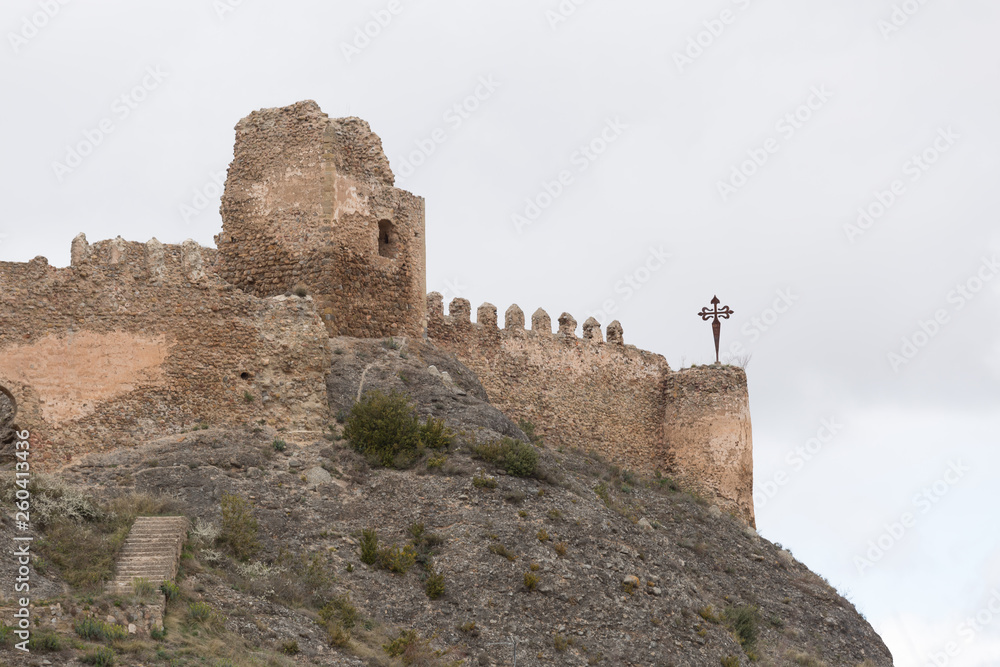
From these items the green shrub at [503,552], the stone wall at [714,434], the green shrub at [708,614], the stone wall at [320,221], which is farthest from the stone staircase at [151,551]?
the stone wall at [714,434]

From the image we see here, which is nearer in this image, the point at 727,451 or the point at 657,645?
the point at 657,645

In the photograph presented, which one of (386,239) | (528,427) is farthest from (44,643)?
(528,427)

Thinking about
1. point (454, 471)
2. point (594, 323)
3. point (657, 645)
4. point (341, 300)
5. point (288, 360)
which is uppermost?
point (594, 323)

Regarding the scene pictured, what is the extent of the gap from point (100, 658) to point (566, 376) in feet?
54.7

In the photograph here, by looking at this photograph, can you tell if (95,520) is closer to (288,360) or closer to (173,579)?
(173,579)

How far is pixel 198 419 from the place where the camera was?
18.7 m

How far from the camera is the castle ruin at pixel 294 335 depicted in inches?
715

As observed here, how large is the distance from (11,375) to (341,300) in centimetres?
569

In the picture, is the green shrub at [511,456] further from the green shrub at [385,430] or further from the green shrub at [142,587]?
the green shrub at [142,587]

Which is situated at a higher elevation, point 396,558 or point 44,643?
point 396,558

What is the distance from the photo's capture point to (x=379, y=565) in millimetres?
16453

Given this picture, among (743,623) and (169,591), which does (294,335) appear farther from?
(743,623)

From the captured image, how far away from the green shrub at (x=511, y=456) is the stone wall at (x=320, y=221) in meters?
4.04

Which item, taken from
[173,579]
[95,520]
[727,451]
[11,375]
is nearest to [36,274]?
[11,375]
